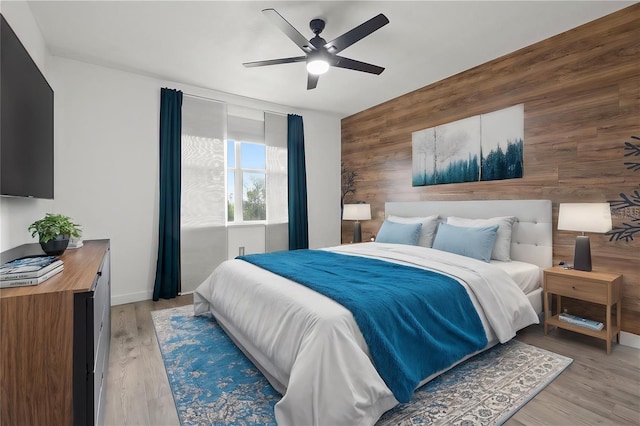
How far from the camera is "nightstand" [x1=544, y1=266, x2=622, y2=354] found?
7.70 ft

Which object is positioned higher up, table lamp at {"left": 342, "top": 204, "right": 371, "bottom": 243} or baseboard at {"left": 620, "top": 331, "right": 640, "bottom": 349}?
table lamp at {"left": 342, "top": 204, "right": 371, "bottom": 243}

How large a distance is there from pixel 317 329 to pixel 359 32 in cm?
208

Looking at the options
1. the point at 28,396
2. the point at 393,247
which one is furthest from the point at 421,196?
the point at 28,396

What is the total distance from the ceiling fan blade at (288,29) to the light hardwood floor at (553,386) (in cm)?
256

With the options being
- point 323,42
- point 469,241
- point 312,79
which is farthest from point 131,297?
point 469,241

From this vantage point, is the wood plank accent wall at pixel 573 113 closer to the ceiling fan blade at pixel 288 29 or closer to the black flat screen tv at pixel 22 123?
the ceiling fan blade at pixel 288 29

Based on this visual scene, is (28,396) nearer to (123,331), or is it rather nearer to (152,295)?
(123,331)

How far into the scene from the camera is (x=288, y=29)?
2.28 metres

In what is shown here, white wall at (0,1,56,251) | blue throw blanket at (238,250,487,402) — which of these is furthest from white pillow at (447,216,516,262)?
white wall at (0,1,56,251)

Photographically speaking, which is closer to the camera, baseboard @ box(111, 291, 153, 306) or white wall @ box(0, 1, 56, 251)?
white wall @ box(0, 1, 56, 251)

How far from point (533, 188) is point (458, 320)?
189 centimetres

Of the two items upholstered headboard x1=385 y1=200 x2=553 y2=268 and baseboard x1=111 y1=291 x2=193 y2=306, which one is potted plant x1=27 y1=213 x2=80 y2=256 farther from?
upholstered headboard x1=385 y1=200 x2=553 y2=268

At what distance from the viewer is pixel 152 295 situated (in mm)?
3820

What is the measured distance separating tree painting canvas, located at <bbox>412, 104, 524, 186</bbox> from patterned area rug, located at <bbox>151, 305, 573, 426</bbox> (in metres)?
1.84
